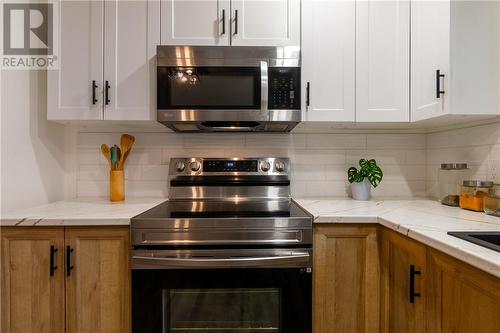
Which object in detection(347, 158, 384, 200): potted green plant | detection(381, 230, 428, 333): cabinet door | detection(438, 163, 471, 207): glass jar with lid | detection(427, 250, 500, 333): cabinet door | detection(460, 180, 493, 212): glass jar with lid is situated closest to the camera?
detection(427, 250, 500, 333): cabinet door

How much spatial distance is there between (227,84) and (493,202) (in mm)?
1377

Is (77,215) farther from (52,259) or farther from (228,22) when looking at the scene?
(228,22)

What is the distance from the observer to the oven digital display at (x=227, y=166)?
74.3 inches

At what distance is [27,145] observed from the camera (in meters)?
1.58

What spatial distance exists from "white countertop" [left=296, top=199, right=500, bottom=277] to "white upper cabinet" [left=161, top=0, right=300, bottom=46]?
96 centimetres

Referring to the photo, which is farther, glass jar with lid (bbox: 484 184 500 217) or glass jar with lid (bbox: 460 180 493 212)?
glass jar with lid (bbox: 460 180 493 212)

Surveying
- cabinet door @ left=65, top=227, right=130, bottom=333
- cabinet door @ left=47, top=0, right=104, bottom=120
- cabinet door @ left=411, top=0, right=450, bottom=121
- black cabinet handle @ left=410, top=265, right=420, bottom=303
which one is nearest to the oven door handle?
cabinet door @ left=65, top=227, right=130, bottom=333

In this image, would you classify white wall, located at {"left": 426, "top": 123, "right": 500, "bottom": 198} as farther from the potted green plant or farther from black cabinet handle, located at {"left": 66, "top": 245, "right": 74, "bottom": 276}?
black cabinet handle, located at {"left": 66, "top": 245, "right": 74, "bottom": 276}

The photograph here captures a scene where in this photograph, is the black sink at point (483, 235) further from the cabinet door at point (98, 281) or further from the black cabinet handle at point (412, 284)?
the cabinet door at point (98, 281)

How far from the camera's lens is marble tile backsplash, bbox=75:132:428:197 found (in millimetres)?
1945

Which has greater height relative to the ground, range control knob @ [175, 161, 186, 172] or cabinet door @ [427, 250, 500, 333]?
range control knob @ [175, 161, 186, 172]

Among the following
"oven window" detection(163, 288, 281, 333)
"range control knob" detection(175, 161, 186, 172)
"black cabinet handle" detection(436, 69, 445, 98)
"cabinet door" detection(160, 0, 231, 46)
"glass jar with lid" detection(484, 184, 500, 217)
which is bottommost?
"oven window" detection(163, 288, 281, 333)

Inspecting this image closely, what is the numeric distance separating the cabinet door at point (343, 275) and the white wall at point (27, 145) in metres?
1.55

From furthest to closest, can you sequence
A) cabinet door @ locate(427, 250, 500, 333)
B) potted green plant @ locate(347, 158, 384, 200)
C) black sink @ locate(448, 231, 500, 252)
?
potted green plant @ locate(347, 158, 384, 200)
black sink @ locate(448, 231, 500, 252)
cabinet door @ locate(427, 250, 500, 333)
